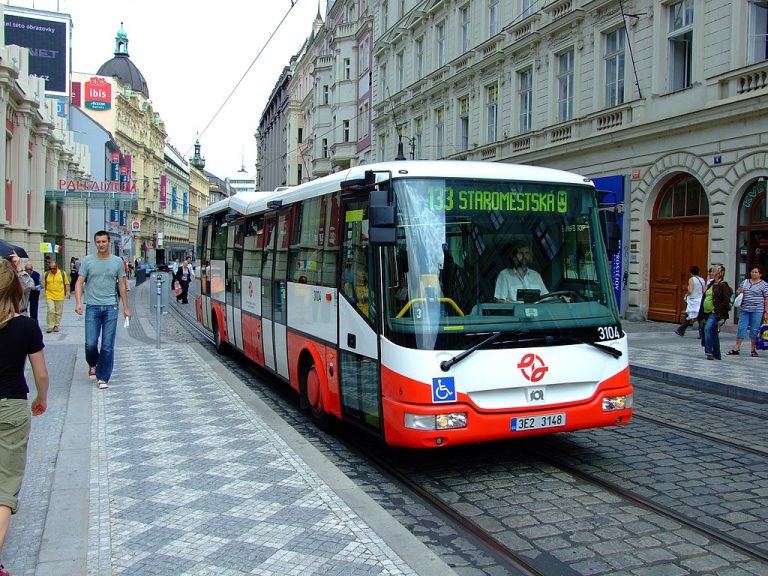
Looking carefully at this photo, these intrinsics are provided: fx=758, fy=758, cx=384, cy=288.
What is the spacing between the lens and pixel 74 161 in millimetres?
50031

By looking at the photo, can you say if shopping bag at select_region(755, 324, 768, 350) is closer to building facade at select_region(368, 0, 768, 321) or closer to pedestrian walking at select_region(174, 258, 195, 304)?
building facade at select_region(368, 0, 768, 321)

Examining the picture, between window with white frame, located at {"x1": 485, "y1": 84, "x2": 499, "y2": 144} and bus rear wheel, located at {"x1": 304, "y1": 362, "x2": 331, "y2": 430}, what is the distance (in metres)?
21.8

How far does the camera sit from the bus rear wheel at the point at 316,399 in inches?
297

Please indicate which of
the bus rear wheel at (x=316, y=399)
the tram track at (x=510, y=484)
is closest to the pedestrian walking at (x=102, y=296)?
the bus rear wheel at (x=316, y=399)

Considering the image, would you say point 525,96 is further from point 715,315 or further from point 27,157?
point 27,157

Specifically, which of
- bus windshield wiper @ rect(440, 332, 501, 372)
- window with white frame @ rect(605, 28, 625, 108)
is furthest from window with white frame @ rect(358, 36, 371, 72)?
bus windshield wiper @ rect(440, 332, 501, 372)

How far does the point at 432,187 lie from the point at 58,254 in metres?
43.5

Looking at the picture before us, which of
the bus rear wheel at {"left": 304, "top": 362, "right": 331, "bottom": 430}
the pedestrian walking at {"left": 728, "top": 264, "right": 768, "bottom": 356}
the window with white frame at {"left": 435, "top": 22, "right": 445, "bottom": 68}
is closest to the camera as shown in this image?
the bus rear wheel at {"left": 304, "top": 362, "right": 331, "bottom": 430}

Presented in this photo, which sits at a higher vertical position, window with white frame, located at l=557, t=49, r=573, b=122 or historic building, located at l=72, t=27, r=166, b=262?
historic building, located at l=72, t=27, r=166, b=262

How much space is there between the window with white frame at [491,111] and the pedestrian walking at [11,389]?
1002 inches

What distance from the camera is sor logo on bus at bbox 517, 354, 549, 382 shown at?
577 cm

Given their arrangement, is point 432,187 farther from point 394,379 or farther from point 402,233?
point 394,379

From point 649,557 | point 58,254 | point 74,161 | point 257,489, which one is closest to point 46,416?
point 257,489

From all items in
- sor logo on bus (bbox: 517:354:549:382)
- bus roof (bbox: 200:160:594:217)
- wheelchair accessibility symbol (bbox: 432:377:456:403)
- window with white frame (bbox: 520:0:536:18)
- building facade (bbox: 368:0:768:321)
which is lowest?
wheelchair accessibility symbol (bbox: 432:377:456:403)
